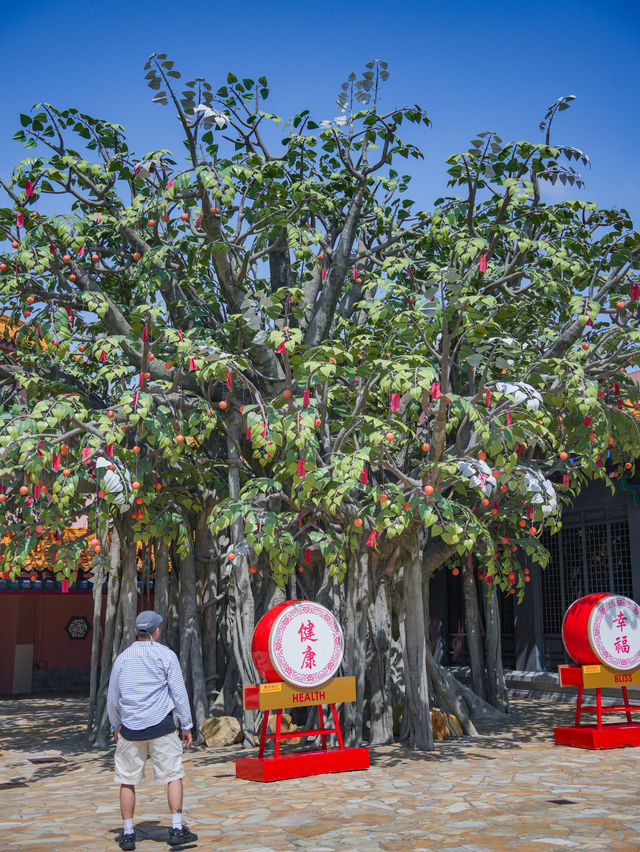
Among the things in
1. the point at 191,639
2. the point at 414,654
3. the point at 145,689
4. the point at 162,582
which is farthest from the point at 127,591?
the point at 145,689

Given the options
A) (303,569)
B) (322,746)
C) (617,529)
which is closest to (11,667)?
(303,569)

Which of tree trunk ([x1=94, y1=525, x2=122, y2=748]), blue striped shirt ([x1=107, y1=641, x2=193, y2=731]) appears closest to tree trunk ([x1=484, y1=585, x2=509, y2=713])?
tree trunk ([x1=94, y1=525, x2=122, y2=748])

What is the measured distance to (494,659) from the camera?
13.6 meters

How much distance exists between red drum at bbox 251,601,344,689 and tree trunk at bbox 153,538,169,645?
3.12 meters

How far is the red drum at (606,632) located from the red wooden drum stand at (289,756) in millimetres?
2887

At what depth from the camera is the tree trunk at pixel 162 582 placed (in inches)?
462

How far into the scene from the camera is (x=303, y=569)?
38.5 ft

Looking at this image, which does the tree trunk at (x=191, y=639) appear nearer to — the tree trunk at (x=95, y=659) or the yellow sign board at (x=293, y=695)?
the tree trunk at (x=95, y=659)

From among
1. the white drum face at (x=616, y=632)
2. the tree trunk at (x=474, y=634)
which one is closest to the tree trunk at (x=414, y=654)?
the white drum face at (x=616, y=632)

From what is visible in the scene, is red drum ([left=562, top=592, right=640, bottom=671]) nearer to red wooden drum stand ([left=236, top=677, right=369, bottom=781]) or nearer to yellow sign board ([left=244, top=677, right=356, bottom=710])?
yellow sign board ([left=244, top=677, right=356, bottom=710])

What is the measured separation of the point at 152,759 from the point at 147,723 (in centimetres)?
25

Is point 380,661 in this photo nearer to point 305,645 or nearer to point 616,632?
point 305,645

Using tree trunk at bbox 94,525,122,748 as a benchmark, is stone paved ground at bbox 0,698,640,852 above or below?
below

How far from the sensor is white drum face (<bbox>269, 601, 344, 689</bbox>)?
871cm
